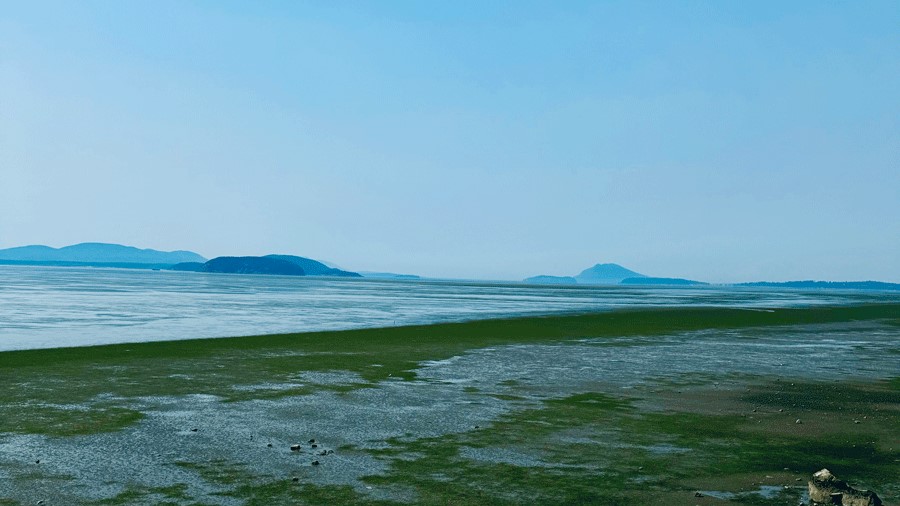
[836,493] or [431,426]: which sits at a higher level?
[836,493]

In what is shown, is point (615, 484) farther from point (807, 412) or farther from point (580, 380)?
point (580, 380)

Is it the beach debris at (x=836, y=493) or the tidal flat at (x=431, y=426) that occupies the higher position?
the beach debris at (x=836, y=493)

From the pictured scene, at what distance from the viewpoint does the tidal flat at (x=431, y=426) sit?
9930 millimetres

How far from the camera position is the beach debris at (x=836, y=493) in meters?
9.02

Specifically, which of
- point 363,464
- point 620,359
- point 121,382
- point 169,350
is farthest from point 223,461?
point 620,359

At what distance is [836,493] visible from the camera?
9.30m

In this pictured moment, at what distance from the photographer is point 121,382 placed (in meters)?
19.0

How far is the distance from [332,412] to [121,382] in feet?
23.2

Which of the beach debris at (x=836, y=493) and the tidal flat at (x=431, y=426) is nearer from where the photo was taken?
the beach debris at (x=836, y=493)

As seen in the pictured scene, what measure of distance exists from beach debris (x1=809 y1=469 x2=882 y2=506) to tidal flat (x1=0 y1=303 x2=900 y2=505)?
1.31ft

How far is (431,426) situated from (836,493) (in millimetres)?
7258

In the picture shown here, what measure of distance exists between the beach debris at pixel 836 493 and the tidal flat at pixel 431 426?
0.40 m

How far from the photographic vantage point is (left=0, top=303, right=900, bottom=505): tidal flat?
9.93 m

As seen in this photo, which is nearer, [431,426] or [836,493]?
[836,493]
